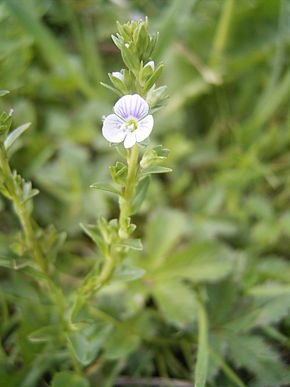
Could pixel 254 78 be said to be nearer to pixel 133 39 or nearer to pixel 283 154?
pixel 283 154

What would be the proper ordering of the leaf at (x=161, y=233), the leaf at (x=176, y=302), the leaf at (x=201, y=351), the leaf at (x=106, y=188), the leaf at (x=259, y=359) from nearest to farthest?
1. the leaf at (x=106, y=188)
2. the leaf at (x=201, y=351)
3. the leaf at (x=259, y=359)
4. the leaf at (x=176, y=302)
5. the leaf at (x=161, y=233)

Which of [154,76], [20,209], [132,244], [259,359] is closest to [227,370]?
[259,359]

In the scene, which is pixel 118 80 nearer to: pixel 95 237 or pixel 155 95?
pixel 155 95

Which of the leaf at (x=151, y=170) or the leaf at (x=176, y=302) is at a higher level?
the leaf at (x=151, y=170)

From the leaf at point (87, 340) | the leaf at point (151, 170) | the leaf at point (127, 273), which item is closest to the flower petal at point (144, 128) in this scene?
the leaf at point (151, 170)

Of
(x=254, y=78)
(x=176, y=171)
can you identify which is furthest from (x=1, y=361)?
(x=254, y=78)

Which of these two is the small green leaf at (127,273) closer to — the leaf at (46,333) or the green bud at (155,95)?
the leaf at (46,333)

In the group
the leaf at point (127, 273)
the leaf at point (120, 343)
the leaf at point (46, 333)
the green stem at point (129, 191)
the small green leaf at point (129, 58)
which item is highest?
the small green leaf at point (129, 58)
